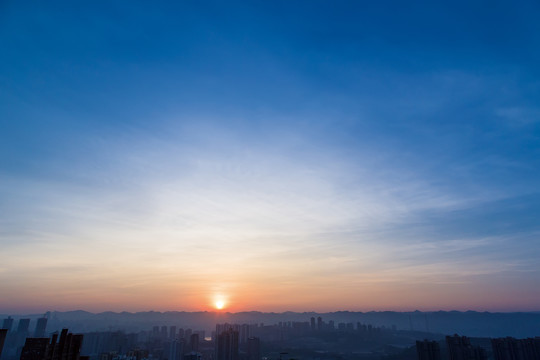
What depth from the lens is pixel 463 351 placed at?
223 ft

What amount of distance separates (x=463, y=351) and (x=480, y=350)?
3577 mm

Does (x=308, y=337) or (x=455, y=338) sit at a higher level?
(x=455, y=338)

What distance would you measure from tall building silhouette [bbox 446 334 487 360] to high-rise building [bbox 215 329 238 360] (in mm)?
57260

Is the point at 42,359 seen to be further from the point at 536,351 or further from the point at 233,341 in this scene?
the point at 536,351

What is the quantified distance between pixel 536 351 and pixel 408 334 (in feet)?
478

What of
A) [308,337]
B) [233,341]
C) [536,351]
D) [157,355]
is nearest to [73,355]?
[233,341]

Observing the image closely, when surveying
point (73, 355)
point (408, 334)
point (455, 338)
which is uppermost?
point (73, 355)

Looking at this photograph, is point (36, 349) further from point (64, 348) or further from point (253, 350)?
point (253, 350)

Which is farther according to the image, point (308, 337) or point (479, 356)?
point (308, 337)

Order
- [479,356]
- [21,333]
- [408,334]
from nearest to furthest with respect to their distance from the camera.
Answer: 1. [479,356]
2. [21,333]
3. [408,334]

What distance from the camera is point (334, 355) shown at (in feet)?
405

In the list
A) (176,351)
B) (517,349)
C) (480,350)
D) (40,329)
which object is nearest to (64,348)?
(480,350)

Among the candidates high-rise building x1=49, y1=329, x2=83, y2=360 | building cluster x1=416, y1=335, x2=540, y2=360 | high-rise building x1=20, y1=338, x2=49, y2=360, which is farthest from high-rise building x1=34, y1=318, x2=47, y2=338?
building cluster x1=416, y1=335, x2=540, y2=360

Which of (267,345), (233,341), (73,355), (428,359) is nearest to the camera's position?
(73,355)
